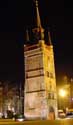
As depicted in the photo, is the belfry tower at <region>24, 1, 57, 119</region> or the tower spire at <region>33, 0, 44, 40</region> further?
the tower spire at <region>33, 0, 44, 40</region>

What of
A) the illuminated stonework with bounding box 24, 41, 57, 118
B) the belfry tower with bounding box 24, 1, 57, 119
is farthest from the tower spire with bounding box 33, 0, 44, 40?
the illuminated stonework with bounding box 24, 41, 57, 118

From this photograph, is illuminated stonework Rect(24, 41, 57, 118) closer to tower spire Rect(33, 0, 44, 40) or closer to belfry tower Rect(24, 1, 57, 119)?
belfry tower Rect(24, 1, 57, 119)

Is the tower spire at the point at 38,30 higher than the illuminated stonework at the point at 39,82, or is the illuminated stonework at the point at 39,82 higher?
the tower spire at the point at 38,30

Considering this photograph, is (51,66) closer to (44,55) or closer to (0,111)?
(44,55)

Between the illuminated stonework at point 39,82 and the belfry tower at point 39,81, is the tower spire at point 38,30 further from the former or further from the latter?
the illuminated stonework at point 39,82

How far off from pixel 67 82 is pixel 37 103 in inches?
1036

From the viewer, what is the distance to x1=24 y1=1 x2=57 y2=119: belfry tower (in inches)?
2520

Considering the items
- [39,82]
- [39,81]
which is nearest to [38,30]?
[39,81]

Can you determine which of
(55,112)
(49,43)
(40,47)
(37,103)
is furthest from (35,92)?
(49,43)

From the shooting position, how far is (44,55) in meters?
67.9

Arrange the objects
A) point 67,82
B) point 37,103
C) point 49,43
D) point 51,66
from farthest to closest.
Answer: point 67,82
point 49,43
point 51,66
point 37,103

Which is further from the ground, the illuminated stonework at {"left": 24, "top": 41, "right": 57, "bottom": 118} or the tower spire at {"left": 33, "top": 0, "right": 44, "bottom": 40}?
the tower spire at {"left": 33, "top": 0, "right": 44, "bottom": 40}

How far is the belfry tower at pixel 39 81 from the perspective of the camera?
210ft

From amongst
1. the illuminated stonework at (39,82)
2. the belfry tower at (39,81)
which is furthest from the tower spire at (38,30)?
the illuminated stonework at (39,82)
